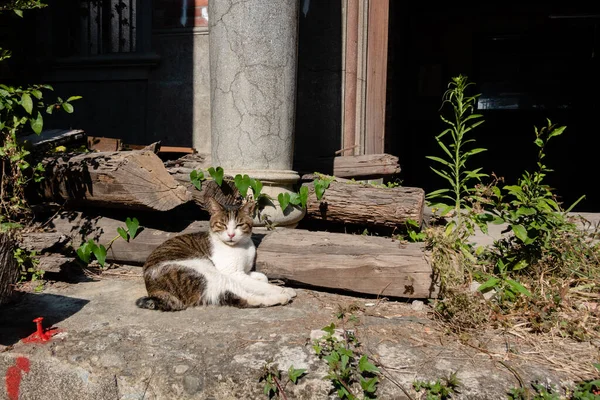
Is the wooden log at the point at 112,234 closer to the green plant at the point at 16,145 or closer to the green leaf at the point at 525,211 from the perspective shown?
the green plant at the point at 16,145

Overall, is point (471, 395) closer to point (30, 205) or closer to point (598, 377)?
point (598, 377)

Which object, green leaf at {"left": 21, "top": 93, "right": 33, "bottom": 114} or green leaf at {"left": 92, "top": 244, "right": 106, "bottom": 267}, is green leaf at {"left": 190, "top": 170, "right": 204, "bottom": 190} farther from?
green leaf at {"left": 21, "top": 93, "right": 33, "bottom": 114}

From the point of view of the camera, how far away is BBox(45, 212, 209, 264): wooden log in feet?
12.7

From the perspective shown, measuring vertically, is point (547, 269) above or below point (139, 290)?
above

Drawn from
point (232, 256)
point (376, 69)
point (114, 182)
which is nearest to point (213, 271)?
point (232, 256)

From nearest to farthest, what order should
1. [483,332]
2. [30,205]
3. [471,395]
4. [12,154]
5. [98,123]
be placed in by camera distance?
[471,395] → [483,332] → [12,154] → [30,205] → [98,123]

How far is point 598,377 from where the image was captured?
7.61 feet

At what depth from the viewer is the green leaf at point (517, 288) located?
2911mm

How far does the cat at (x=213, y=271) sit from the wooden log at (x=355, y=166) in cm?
166

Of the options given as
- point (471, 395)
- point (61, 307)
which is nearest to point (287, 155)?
point (61, 307)

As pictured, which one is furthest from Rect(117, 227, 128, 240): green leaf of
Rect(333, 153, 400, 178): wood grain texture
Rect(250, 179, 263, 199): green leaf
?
Rect(333, 153, 400, 178): wood grain texture

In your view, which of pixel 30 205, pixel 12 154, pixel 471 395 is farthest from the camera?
pixel 30 205

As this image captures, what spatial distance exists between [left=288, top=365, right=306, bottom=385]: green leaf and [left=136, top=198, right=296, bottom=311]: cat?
864 millimetres

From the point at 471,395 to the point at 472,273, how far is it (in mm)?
1264
